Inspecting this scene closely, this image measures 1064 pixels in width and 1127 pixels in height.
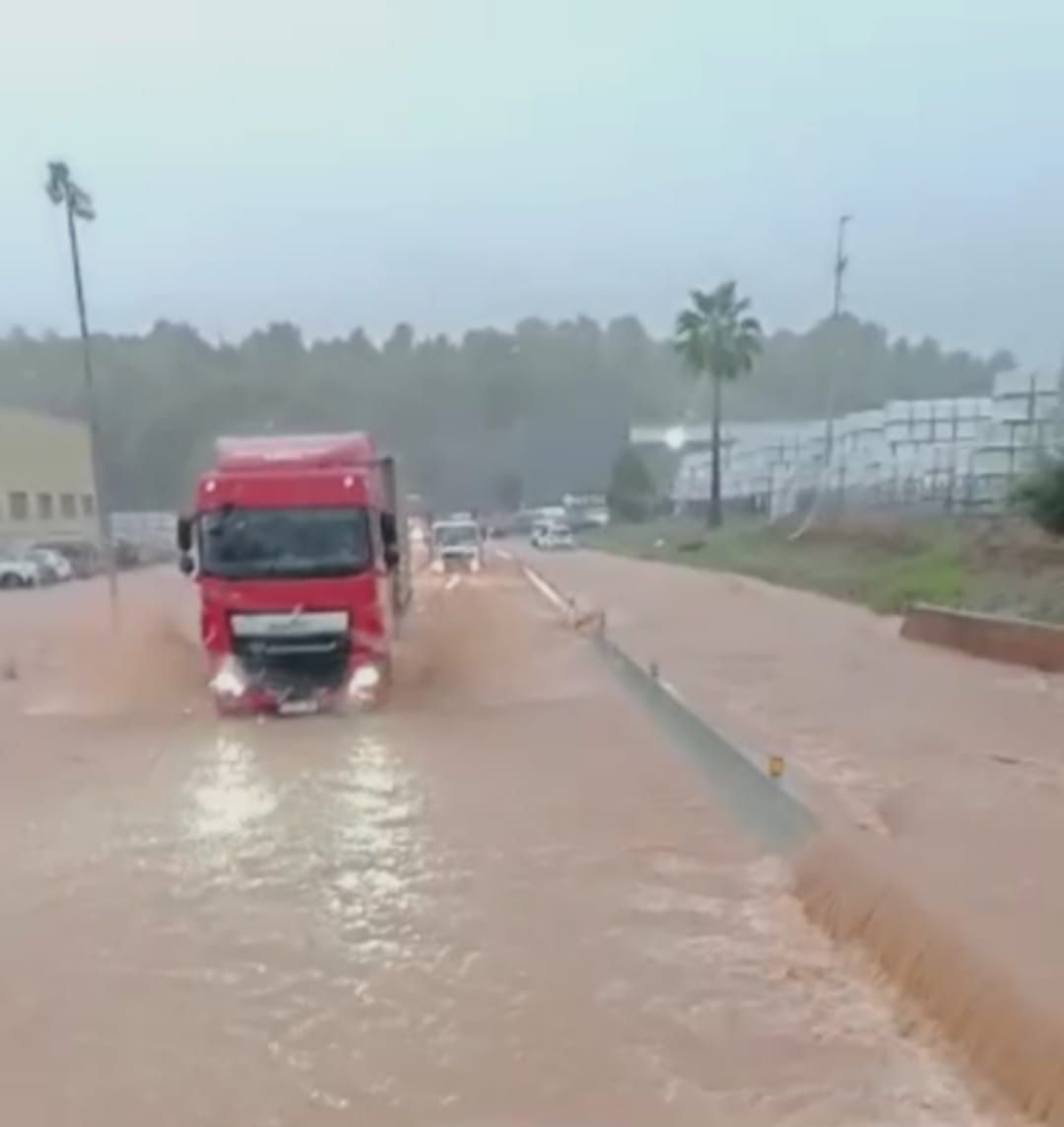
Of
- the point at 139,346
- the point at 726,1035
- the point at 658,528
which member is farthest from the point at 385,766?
the point at 139,346

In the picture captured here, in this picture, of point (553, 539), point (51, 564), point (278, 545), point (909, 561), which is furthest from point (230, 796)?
point (553, 539)

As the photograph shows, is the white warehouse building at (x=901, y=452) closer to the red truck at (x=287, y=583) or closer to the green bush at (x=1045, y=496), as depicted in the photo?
the green bush at (x=1045, y=496)

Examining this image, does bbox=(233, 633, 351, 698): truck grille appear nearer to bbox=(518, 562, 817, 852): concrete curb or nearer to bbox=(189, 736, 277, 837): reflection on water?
bbox=(189, 736, 277, 837): reflection on water

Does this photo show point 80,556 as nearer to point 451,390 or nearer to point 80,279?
point 80,279

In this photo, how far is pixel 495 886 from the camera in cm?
1038

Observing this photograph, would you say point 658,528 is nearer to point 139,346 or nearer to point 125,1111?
point 139,346

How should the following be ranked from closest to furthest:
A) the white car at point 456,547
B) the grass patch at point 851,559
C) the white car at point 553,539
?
the grass patch at point 851,559 < the white car at point 456,547 < the white car at point 553,539

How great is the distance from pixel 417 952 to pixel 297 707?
10034 mm

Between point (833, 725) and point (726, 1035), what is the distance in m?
10.2

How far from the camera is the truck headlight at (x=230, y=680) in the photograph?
1843cm

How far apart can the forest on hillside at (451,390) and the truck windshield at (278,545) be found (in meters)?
68.5

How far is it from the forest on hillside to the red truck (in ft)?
224

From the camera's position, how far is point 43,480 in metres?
78.9

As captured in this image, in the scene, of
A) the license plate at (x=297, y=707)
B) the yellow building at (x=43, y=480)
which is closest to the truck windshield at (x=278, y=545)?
the license plate at (x=297, y=707)
